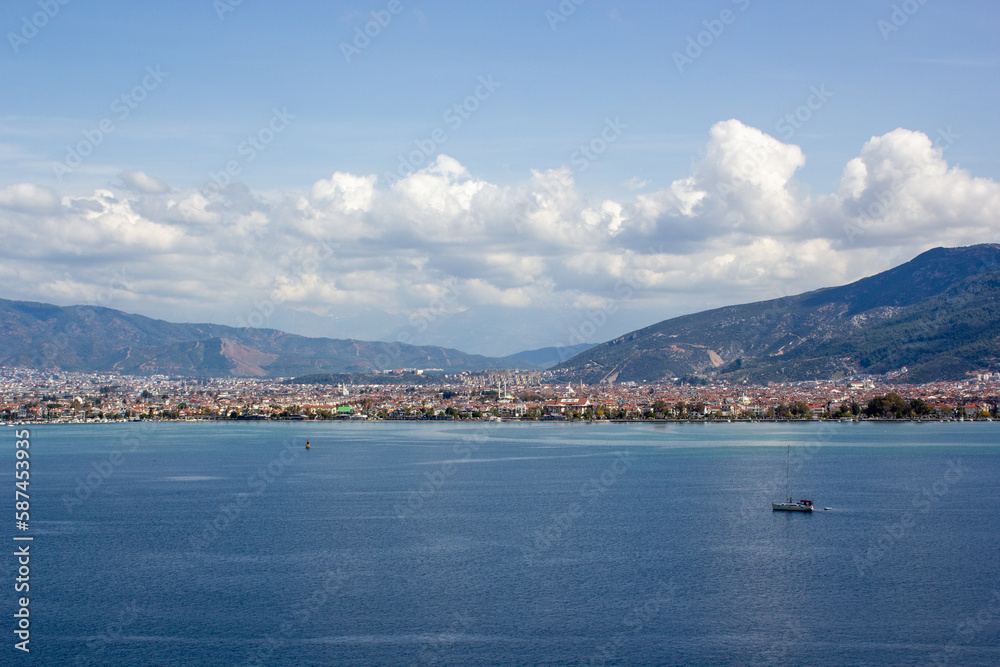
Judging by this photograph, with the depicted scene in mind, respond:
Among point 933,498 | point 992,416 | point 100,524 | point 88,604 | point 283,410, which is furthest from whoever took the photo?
point 283,410

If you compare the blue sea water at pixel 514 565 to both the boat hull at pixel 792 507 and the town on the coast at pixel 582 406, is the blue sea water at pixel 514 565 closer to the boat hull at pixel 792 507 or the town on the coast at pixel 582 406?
the boat hull at pixel 792 507

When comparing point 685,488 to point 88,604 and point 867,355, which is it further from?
point 867,355

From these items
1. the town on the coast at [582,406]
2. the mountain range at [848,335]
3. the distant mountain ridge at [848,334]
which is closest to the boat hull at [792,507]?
the town on the coast at [582,406]

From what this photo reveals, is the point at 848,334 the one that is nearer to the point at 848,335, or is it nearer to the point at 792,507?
the point at 848,335

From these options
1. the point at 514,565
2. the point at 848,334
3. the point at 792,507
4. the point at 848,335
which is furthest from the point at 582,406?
the point at 848,334

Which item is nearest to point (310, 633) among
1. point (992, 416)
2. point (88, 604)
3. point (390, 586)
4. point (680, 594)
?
point (390, 586)
